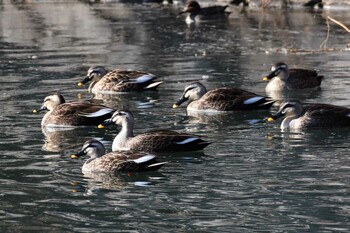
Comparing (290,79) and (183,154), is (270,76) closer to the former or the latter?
(290,79)

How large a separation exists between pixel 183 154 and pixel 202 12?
971 inches

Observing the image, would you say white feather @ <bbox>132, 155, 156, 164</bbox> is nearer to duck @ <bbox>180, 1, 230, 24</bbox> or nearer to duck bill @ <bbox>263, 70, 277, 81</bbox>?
duck bill @ <bbox>263, 70, 277, 81</bbox>

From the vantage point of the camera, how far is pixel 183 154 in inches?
617

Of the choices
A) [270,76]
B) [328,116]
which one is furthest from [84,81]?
[328,116]

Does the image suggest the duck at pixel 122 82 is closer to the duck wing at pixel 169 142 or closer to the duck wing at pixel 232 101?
the duck wing at pixel 232 101

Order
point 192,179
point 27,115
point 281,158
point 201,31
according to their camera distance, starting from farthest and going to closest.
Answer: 1. point 201,31
2. point 27,115
3. point 281,158
4. point 192,179

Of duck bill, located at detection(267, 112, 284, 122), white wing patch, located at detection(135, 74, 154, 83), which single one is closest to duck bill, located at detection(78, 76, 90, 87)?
white wing patch, located at detection(135, 74, 154, 83)

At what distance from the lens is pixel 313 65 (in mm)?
25531

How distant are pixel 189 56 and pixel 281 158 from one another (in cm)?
1327

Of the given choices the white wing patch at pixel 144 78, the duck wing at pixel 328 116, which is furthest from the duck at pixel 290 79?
the duck wing at pixel 328 116

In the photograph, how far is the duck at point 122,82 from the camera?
22.2m

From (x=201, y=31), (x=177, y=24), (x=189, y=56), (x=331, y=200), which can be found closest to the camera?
(x=331, y=200)

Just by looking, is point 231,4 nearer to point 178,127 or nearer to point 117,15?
point 117,15

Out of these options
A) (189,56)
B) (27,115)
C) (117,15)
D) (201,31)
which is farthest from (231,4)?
(27,115)
